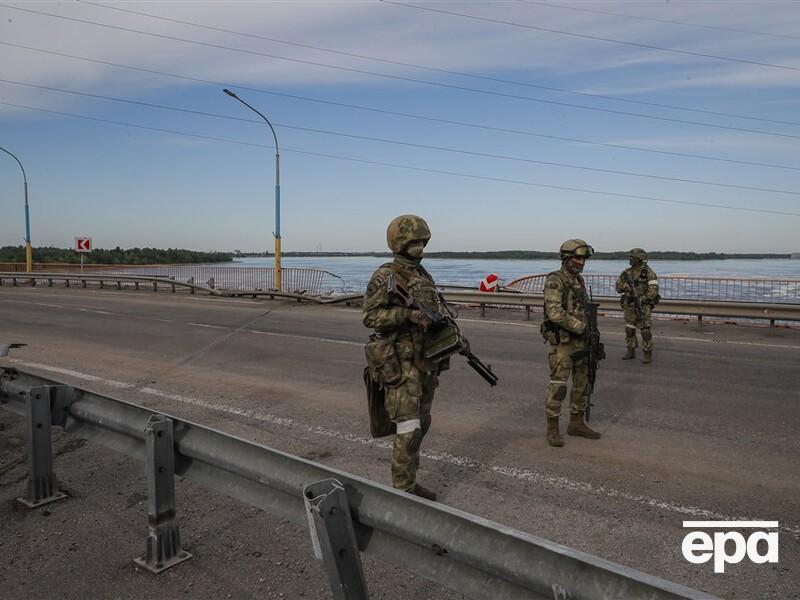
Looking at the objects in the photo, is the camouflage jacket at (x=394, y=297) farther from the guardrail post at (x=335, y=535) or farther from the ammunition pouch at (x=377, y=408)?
the guardrail post at (x=335, y=535)

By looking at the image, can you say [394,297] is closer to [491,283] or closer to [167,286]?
[491,283]

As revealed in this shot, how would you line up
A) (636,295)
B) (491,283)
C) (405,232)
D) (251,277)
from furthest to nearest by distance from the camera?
(251,277), (491,283), (636,295), (405,232)

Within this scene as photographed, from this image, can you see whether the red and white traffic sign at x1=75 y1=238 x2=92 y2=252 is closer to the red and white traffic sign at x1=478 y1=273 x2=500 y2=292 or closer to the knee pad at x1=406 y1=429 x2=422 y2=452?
the red and white traffic sign at x1=478 y1=273 x2=500 y2=292

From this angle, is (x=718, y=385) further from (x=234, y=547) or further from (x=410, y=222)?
(x=234, y=547)

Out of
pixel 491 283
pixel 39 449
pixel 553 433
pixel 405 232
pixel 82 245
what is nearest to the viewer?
pixel 39 449

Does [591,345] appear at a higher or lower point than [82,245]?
lower

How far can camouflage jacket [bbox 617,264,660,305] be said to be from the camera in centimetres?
1005

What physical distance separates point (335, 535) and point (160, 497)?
135 centimetres

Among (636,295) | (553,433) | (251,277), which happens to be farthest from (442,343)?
(251,277)

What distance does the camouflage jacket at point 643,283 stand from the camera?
10055mm

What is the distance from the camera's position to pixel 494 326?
14281 millimetres

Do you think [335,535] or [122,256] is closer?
[335,535]

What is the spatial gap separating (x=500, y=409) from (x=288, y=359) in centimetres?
420

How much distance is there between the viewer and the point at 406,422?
13.0ft
